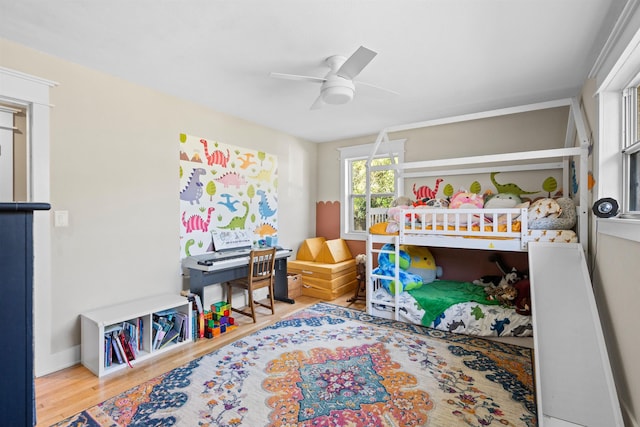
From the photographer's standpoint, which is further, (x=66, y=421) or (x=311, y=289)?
(x=311, y=289)

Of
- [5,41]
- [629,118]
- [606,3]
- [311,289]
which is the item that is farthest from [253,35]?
[311,289]

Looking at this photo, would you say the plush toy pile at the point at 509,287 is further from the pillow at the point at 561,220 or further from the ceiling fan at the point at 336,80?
the ceiling fan at the point at 336,80

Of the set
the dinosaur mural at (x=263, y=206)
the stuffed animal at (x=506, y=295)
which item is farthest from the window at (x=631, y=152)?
the dinosaur mural at (x=263, y=206)

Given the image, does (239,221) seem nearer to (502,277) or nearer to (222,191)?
(222,191)

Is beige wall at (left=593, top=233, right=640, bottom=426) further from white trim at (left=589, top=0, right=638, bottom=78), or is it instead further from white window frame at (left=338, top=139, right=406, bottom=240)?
white window frame at (left=338, top=139, right=406, bottom=240)

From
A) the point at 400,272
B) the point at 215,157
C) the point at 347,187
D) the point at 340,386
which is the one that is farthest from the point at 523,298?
the point at 215,157

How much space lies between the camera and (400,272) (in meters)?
3.43

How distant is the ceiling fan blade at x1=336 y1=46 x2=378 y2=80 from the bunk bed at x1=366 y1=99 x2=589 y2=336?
1.31 m

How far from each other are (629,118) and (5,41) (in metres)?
4.11

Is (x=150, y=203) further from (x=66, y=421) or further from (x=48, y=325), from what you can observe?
(x=66, y=421)

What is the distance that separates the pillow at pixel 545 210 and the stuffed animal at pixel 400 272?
4.25 ft

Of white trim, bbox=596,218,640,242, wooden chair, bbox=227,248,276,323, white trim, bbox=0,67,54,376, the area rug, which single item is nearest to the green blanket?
the area rug

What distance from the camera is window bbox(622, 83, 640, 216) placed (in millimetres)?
1859

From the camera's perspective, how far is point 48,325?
2.32 metres
